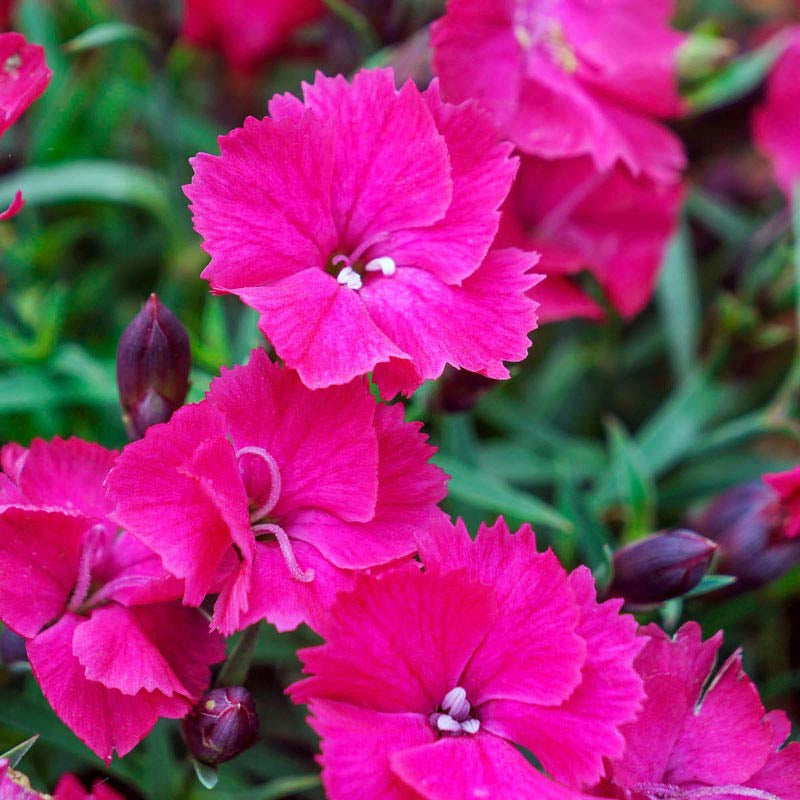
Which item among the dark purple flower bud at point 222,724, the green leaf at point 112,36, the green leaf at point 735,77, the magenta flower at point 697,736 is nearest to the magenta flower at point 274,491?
the dark purple flower bud at point 222,724

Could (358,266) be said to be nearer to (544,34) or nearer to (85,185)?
(544,34)

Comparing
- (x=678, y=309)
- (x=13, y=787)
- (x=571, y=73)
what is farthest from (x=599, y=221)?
(x=13, y=787)

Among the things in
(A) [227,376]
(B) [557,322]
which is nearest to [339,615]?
(A) [227,376]

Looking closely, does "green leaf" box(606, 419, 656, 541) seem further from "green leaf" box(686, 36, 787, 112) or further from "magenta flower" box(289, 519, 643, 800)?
"green leaf" box(686, 36, 787, 112)

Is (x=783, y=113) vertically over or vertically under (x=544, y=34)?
under

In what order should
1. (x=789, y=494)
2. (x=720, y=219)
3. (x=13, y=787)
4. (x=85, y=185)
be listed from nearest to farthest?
(x=13, y=787) < (x=789, y=494) < (x=85, y=185) < (x=720, y=219)

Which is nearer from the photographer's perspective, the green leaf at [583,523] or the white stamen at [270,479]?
the white stamen at [270,479]

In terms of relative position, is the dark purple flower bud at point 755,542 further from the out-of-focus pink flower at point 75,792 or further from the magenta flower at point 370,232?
the out-of-focus pink flower at point 75,792
